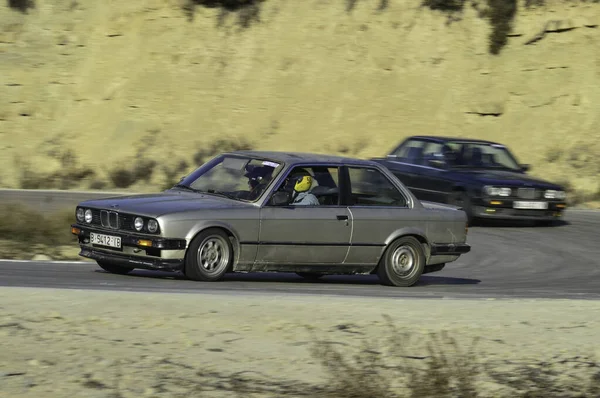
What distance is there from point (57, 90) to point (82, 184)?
5468mm

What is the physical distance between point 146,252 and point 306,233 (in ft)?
5.75

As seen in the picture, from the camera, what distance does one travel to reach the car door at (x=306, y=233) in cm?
1170

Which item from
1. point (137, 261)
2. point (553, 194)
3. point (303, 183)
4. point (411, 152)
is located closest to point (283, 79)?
point (411, 152)

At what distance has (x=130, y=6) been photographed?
1412 inches

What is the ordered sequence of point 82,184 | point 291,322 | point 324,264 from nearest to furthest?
1. point 291,322
2. point 324,264
3. point 82,184

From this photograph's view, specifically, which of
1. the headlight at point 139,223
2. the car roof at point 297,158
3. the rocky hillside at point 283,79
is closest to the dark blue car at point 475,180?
the car roof at point 297,158

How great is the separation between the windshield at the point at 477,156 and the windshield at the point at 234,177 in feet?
32.2

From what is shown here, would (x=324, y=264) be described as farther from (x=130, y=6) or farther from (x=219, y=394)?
(x=130, y=6)

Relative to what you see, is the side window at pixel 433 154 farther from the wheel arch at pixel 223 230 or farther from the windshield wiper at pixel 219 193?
the wheel arch at pixel 223 230

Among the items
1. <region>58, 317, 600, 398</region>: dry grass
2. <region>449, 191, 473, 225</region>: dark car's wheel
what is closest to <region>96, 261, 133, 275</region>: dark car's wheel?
<region>58, 317, 600, 398</region>: dry grass

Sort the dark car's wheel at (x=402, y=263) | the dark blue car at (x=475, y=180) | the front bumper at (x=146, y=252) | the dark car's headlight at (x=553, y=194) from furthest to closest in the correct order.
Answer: the dark car's headlight at (x=553, y=194), the dark blue car at (x=475, y=180), the dark car's wheel at (x=402, y=263), the front bumper at (x=146, y=252)

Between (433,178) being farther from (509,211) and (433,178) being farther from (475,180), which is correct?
(509,211)

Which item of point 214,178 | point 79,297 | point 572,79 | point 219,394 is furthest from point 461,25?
point 219,394

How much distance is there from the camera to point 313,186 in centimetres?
1221
